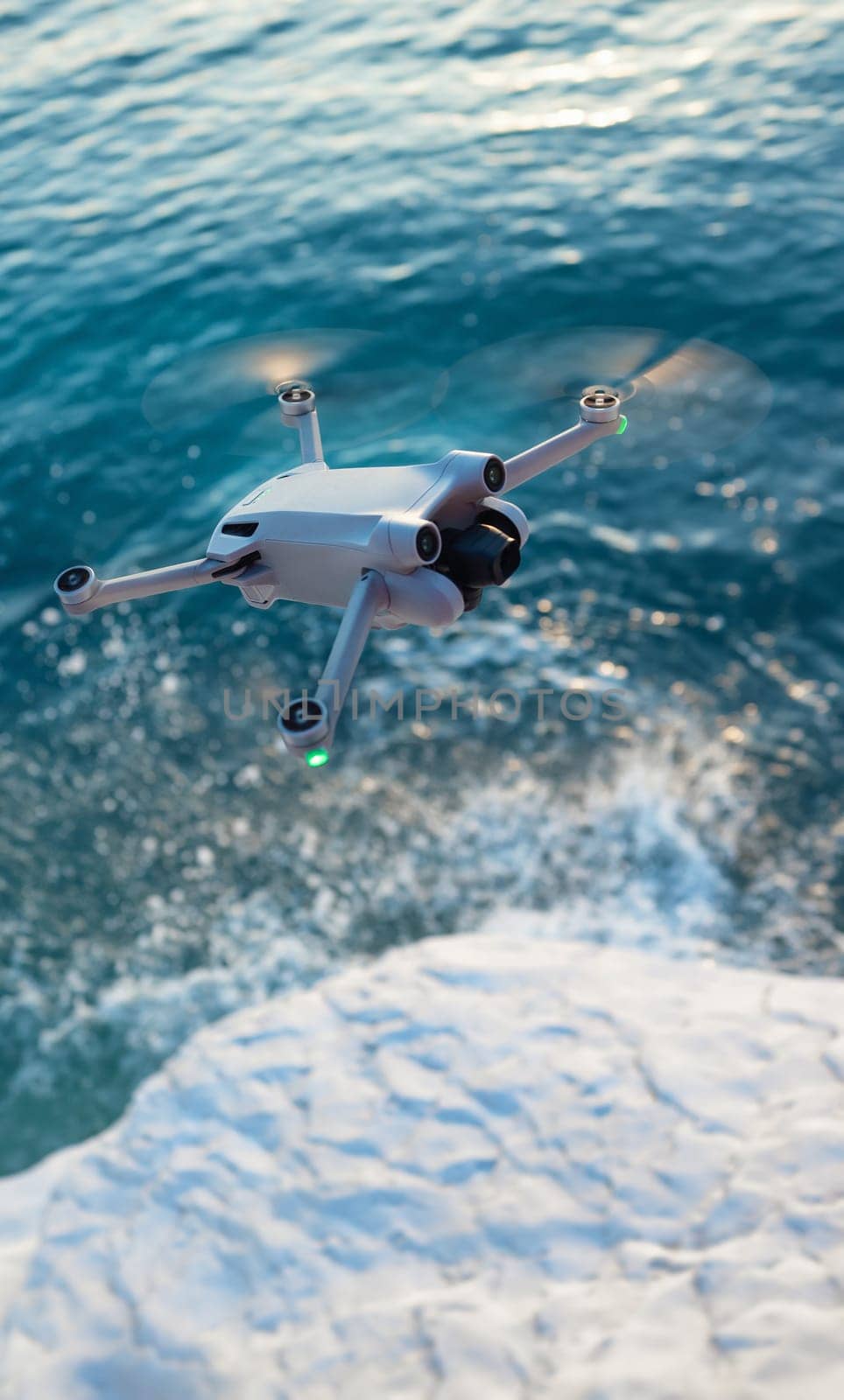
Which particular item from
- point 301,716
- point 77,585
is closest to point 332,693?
point 301,716

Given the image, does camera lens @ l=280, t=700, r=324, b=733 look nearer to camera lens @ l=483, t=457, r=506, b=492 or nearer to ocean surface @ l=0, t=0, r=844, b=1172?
camera lens @ l=483, t=457, r=506, b=492

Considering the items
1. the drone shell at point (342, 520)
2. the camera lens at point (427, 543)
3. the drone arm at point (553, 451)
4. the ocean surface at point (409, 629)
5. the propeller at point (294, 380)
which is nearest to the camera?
the camera lens at point (427, 543)

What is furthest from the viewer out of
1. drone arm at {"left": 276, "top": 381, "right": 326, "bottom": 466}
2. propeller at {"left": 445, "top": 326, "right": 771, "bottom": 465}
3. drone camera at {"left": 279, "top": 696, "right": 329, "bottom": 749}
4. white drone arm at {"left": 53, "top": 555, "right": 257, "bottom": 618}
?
propeller at {"left": 445, "top": 326, "right": 771, "bottom": 465}

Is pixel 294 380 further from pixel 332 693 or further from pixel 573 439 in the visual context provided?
pixel 332 693

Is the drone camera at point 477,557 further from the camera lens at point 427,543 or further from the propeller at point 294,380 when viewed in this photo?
the propeller at point 294,380

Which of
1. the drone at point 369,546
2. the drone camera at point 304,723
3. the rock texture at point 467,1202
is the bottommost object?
the rock texture at point 467,1202

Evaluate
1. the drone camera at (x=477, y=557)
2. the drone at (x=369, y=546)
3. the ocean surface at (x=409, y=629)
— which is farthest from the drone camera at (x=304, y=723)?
the ocean surface at (x=409, y=629)

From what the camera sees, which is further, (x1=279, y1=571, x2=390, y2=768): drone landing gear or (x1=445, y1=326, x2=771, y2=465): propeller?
(x1=445, y1=326, x2=771, y2=465): propeller

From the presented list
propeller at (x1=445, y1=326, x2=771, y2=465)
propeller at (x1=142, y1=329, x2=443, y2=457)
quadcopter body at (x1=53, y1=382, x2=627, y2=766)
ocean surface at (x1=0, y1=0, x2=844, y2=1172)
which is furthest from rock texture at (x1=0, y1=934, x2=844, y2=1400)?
propeller at (x1=142, y1=329, x2=443, y2=457)

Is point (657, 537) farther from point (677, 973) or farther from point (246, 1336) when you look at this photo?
point (246, 1336)
